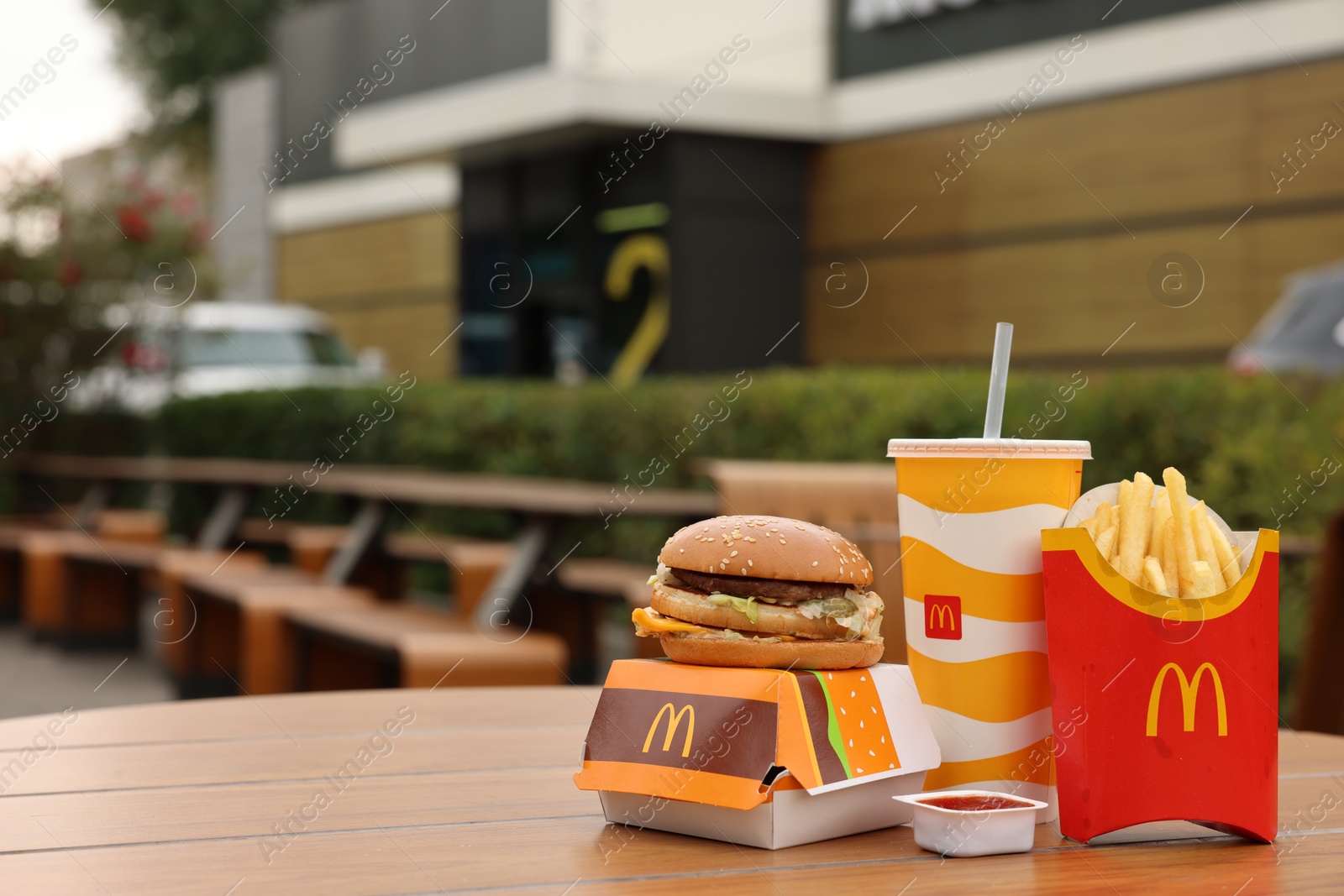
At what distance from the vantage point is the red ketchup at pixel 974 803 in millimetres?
1276

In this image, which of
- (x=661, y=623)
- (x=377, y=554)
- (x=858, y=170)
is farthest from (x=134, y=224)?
(x=661, y=623)

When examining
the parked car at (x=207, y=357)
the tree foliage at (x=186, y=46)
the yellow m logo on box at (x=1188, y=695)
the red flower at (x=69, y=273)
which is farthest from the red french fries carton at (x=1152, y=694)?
the tree foliage at (x=186, y=46)

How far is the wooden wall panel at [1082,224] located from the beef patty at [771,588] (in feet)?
27.7

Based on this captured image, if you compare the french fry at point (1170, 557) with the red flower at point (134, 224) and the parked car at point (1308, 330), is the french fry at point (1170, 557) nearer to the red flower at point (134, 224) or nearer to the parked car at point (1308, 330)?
the parked car at point (1308, 330)

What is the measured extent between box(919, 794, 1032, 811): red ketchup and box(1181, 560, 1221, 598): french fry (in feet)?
0.79

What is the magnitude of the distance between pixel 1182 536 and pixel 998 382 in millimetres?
222

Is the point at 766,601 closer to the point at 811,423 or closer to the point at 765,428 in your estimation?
the point at 811,423

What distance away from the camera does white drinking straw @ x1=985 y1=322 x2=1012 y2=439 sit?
136 centimetres

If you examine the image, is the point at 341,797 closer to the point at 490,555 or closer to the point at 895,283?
the point at 490,555

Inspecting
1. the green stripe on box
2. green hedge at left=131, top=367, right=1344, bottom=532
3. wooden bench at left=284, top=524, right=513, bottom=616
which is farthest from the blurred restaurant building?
the green stripe on box

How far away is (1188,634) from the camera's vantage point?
1263mm

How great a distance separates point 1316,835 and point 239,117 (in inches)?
829

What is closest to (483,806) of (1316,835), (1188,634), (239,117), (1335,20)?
(1188,634)

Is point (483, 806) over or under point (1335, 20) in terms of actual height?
under
